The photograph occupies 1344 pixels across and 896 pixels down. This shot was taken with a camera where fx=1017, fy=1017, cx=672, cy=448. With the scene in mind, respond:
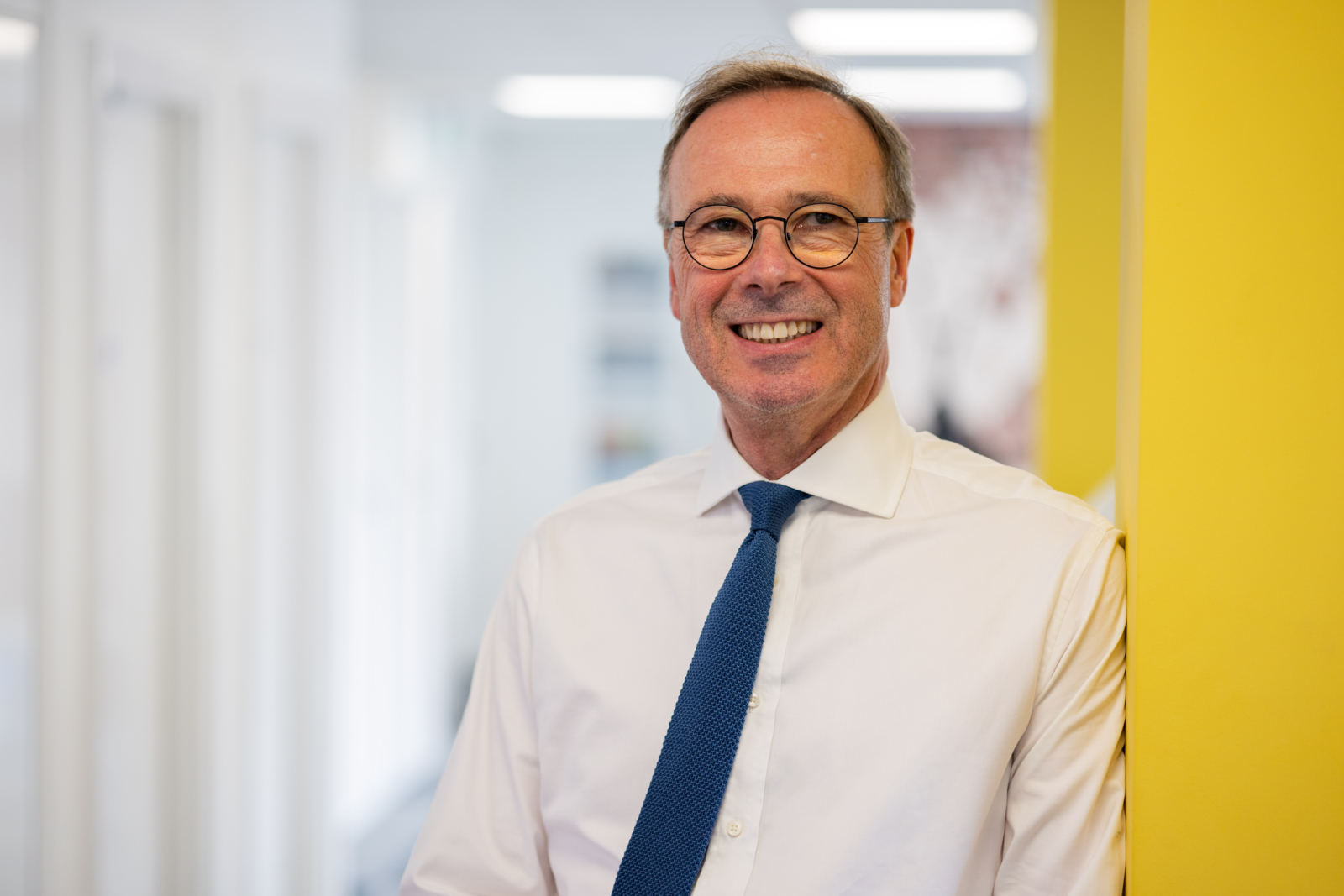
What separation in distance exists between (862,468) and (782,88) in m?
0.46

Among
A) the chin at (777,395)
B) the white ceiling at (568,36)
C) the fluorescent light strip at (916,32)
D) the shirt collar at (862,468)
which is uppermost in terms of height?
the white ceiling at (568,36)

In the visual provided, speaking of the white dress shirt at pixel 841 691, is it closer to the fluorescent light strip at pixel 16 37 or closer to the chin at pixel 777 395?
the chin at pixel 777 395

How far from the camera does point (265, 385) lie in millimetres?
2893

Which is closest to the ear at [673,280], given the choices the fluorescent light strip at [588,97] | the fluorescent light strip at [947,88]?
the fluorescent light strip at [947,88]

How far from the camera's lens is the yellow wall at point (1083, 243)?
2.07 meters

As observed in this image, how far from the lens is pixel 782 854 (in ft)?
3.59

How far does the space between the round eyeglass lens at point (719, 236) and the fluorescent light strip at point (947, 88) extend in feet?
11.3

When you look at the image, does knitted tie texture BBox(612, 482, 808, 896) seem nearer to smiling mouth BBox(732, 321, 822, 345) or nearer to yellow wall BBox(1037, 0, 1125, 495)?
smiling mouth BBox(732, 321, 822, 345)

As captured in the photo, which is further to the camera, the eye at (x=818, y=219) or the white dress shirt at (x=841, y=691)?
the eye at (x=818, y=219)

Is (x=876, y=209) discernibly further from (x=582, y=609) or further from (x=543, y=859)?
(x=543, y=859)

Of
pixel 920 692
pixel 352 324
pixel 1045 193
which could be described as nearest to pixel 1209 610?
pixel 920 692

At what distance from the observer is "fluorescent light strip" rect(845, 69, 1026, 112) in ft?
14.9

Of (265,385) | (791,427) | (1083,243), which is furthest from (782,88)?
(265,385)

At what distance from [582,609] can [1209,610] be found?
28.0 inches
